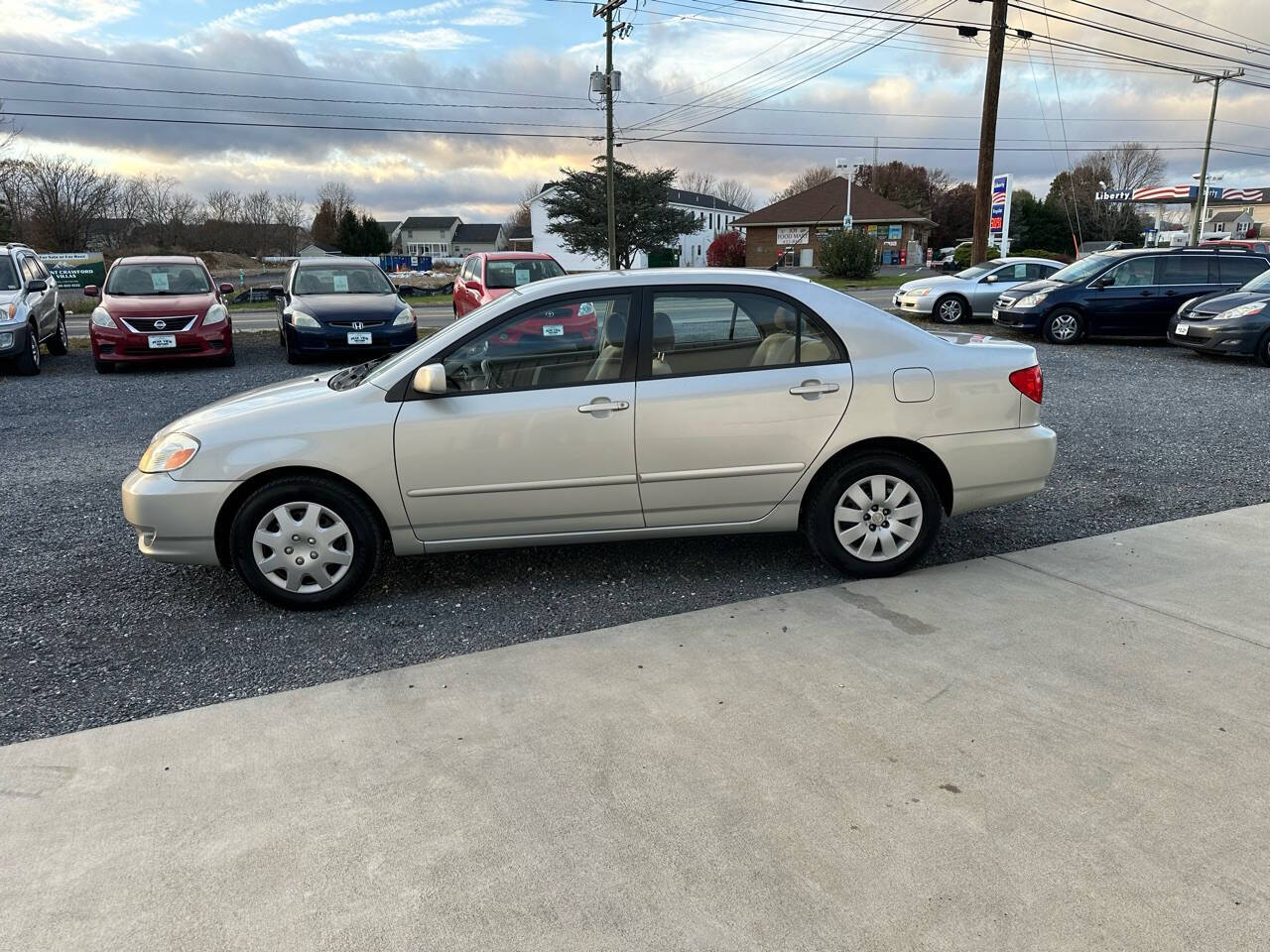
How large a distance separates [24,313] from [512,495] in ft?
36.7

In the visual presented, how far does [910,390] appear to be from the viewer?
14.5 ft

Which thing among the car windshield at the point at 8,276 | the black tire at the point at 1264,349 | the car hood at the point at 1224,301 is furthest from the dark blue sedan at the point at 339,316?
the black tire at the point at 1264,349

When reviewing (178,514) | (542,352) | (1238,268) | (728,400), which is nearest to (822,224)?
(1238,268)

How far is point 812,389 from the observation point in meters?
4.34

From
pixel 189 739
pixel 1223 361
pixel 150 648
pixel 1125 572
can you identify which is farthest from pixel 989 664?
pixel 1223 361

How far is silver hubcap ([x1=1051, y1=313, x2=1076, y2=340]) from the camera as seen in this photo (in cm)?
1497

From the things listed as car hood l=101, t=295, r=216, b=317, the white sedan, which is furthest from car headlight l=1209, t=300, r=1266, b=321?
car hood l=101, t=295, r=216, b=317

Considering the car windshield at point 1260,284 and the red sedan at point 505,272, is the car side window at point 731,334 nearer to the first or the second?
the red sedan at point 505,272

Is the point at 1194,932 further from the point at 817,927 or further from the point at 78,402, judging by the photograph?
the point at 78,402

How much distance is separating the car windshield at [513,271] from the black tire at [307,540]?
1199 centimetres

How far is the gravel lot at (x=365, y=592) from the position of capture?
366 cm

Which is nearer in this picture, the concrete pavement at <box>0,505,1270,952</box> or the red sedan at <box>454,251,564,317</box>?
the concrete pavement at <box>0,505,1270,952</box>

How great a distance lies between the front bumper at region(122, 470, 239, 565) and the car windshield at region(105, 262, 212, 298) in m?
9.62

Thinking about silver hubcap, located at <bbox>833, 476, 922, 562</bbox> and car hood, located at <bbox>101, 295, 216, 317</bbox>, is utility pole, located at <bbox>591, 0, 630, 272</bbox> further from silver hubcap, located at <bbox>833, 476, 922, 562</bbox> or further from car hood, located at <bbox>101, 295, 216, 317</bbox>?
silver hubcap, located at <bbox>833, 476, 922, 562</bbox>
